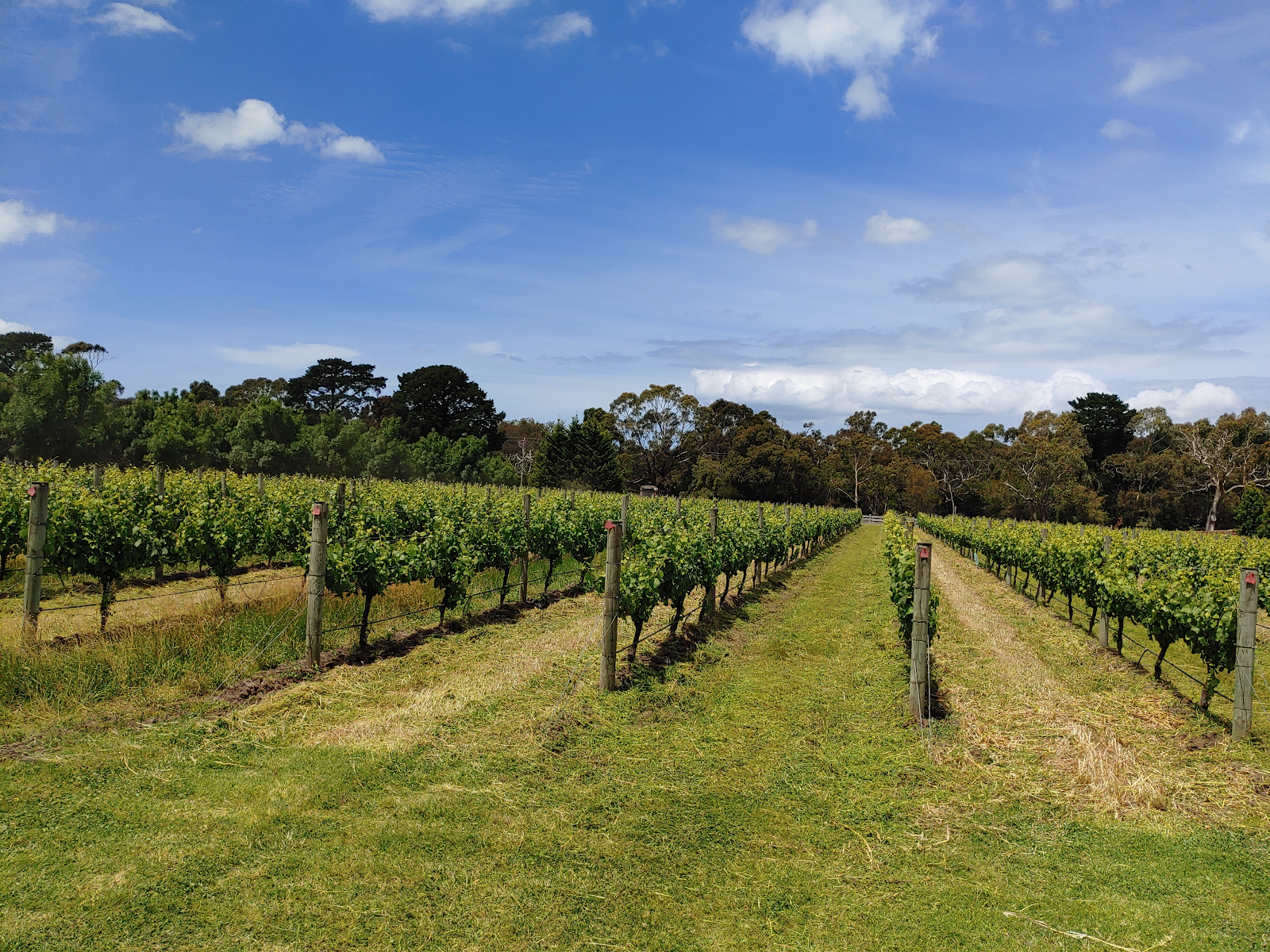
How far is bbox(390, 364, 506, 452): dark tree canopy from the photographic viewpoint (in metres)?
65.6

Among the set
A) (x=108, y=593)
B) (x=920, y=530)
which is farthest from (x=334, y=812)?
(x=920, y=530)

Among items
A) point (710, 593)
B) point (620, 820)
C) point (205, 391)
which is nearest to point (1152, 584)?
point (710, 593)

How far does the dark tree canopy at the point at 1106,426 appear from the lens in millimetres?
65750

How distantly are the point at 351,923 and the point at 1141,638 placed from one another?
14.1 metres

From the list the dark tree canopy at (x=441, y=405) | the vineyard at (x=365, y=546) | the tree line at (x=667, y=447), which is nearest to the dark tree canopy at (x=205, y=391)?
→ the tree line at (x=667, y=447)

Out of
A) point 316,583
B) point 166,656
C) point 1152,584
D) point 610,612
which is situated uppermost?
point 1152,584

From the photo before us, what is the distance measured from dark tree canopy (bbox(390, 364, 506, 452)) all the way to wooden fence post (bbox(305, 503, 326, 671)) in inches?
2284

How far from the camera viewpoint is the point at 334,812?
4.81 metres

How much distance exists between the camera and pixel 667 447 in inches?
2773

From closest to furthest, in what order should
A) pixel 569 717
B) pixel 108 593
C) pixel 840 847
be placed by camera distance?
pixel 840 847
pixel 569 717
pixel 108 593

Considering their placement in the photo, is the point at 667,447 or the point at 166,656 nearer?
the point at 166,656

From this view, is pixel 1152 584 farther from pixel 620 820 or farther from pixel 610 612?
pixel 620 820

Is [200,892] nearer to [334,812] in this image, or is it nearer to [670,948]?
[334,812]

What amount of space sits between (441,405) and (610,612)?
6286cm
